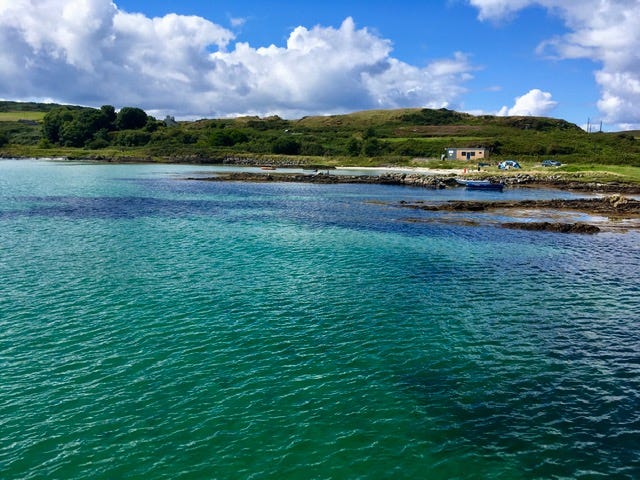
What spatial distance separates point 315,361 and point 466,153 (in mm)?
136492

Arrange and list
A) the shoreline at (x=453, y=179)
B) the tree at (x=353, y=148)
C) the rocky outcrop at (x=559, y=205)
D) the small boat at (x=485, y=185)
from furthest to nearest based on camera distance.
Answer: the tree at (x=353, y=148)
the shoreline at (x=453, y=179)
the small boat at (x=485, y=185)
the rocky outcrop at (x=559, y=205)

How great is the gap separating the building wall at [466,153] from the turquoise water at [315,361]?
10974 cm

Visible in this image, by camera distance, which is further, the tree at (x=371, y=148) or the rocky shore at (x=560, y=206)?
the tree at (x=371, y=148)

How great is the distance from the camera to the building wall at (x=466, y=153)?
14262cm

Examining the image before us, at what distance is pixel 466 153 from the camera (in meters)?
145

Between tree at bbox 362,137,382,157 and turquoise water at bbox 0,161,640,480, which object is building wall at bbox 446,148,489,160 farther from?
turquoise water at bbox 0,161,640,480

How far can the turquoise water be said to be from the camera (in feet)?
42.9

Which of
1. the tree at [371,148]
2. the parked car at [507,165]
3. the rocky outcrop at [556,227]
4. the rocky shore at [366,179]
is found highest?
the tree at [371,148]

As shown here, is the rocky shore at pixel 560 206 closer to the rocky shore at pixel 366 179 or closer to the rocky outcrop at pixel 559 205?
the rocky outcrop at pixel 559 205

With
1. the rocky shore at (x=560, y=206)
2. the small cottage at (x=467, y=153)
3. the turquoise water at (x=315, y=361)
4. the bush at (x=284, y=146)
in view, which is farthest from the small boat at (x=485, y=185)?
the bush at (x=284, y=146)

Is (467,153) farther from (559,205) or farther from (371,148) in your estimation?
(559,205)

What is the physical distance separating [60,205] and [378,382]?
5431 centimetres

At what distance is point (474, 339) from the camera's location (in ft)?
67.9

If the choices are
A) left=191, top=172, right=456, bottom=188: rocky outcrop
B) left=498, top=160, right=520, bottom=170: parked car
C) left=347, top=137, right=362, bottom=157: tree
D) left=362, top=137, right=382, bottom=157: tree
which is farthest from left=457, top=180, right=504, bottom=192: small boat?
left=347, top=137, right=362, bottom=157: tree
